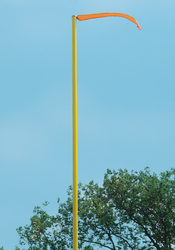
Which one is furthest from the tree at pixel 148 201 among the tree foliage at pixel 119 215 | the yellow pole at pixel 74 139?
the yellow pole at pixel 74 139

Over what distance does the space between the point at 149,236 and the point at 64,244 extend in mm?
3691

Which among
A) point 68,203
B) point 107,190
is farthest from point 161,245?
point 68,203

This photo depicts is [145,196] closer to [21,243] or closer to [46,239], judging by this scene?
[46,239]

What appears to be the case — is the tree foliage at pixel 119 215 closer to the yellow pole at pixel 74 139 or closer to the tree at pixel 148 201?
the tree at pixel 148 201

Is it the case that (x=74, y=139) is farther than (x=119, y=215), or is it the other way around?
(x=119, y=215)

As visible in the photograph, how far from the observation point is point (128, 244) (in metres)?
15.7

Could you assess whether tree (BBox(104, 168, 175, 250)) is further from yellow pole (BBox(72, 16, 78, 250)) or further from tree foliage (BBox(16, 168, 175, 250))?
yellow pole (BBox(72, 16, 78, 250))

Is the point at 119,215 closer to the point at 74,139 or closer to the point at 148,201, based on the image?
the point at 148,201

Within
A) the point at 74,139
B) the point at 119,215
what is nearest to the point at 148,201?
the point at 119,215

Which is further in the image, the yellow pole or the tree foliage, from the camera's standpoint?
the tree foliage

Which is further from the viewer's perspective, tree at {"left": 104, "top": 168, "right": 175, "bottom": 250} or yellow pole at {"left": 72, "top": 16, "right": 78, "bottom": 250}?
tree at {"left": 104, "top": 168, "right": 175, "bottom": 250}

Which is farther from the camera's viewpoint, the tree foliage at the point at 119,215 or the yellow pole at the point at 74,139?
the tree foliage at the point at 119,215

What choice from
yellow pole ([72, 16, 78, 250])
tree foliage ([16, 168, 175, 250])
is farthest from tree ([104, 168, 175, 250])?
yellow pole ([72, 16, 78, 250])

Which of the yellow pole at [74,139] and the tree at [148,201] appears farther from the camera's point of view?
the tree at [148,201]
